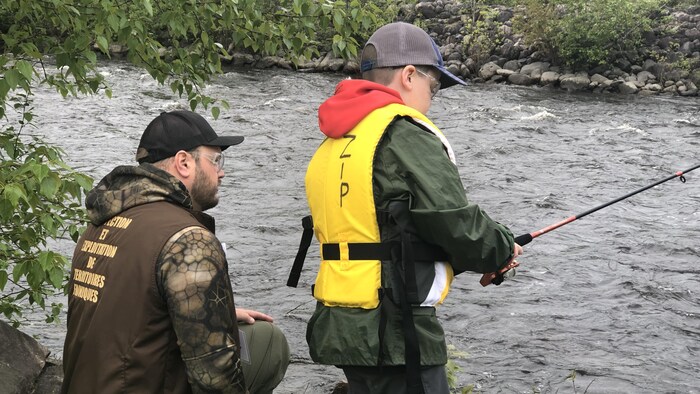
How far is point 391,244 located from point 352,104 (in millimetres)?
604

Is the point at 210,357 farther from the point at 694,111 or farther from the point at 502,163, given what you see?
the point at 694,111

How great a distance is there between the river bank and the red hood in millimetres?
23017

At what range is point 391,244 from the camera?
11.4 ft

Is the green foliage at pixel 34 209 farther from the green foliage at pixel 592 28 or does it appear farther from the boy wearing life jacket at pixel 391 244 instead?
the green foliage at pixel 592 28

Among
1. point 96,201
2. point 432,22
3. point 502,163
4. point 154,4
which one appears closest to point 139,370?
point 96,201

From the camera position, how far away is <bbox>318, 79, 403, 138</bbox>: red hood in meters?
3.61

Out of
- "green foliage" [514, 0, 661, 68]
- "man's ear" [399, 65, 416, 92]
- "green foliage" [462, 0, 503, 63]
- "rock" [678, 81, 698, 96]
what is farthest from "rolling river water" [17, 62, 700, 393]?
"green foliage" [462, 0, 503, 63]

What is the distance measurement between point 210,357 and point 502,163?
13.7m

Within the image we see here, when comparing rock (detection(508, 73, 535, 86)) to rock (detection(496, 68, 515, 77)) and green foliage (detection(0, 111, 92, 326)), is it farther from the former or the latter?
green foliage (detection(0, 111, 92, 326))

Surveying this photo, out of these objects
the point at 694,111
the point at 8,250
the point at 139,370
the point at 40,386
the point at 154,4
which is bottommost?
the point at 694,111

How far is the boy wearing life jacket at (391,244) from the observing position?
342 cm

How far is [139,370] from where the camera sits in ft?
9.39

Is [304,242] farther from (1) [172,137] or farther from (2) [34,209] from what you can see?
(2) [34,209]

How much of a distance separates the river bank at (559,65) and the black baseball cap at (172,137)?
77.6ft
